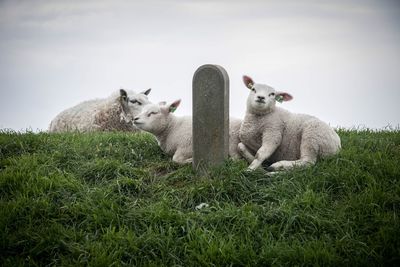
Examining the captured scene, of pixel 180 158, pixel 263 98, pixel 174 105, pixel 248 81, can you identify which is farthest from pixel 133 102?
pixel 263 98

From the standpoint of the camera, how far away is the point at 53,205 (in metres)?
6.99

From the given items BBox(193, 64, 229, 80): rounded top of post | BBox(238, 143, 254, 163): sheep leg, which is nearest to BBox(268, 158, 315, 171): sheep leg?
BBox(238, 143, 254, 163): sheep leg

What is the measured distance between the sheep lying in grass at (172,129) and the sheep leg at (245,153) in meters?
0.15

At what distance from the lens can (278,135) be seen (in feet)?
26.8

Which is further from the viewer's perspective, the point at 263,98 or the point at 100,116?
the point at 100,116

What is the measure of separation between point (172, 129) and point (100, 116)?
177 inches

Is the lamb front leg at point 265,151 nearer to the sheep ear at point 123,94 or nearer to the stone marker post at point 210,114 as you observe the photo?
the stone marker post at point 210,114

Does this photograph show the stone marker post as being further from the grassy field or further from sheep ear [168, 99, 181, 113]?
sheep ear [168, 99, 181, 113]

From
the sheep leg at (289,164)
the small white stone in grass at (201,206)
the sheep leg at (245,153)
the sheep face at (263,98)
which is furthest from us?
the sheep leg at (245,153)

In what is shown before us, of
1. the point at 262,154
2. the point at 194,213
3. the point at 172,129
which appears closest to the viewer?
the point at 194,213

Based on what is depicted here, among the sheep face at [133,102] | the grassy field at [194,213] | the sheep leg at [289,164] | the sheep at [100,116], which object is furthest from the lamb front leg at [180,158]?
the sheep at [100,116]

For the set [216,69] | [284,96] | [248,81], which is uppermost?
[216,69]

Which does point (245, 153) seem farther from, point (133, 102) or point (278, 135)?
point (133, 102)

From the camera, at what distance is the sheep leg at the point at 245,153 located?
8.29m
